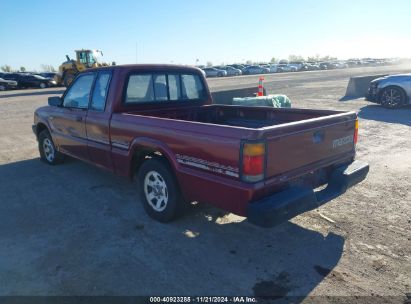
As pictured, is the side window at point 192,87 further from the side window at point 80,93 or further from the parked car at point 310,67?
the parked car at point 310,67

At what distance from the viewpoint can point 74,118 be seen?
18.4ft

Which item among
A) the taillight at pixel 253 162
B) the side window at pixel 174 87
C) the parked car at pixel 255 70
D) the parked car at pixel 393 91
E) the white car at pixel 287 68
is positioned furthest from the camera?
the white car at pixel 287 68

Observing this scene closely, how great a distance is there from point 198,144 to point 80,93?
9.61ft

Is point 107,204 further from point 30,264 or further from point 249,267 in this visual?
point 249,267

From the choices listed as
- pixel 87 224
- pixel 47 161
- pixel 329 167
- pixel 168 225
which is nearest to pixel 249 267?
pixel 168 225

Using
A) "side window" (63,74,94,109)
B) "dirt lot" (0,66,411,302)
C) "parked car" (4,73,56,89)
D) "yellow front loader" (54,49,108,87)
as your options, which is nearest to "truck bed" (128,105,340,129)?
"side window" (63,74,94,109)

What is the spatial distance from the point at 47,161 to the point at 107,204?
2.80 meters

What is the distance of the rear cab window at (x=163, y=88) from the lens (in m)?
4.89

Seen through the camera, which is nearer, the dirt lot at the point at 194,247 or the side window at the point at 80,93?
the dirt lot at the point at 194,247

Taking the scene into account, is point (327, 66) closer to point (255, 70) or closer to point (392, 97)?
point (255, 70)

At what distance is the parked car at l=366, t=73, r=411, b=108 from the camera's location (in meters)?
12.3

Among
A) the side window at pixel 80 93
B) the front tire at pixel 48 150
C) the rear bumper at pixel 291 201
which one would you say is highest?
the side window at pixel 80 93

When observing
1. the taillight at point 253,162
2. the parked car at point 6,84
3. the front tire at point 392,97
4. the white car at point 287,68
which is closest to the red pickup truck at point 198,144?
the taillight at point 253,162

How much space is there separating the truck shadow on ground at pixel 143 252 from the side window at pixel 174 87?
165cm
